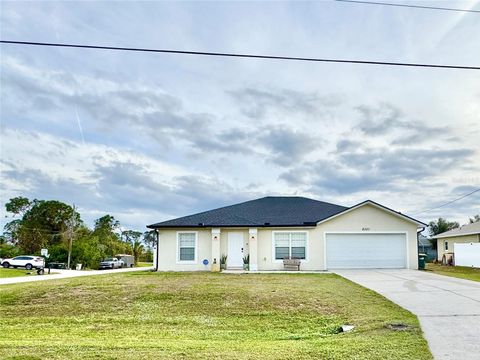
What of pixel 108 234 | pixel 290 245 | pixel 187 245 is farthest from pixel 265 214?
→ pixel 108 234

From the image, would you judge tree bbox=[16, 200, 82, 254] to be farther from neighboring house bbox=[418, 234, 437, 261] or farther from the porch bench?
neighboring house bbox=[418, 234, 437, 261]

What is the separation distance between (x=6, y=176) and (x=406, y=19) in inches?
859

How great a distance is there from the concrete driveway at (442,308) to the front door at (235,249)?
8.37m

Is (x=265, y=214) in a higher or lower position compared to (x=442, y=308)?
higher

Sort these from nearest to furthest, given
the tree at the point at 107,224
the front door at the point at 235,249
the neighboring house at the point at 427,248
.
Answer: the front door at the point at 235,249 < the neighboring house at the point at 427,248 < the tree at the point at 107,224

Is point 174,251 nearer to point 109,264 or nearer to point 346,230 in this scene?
point 346,230

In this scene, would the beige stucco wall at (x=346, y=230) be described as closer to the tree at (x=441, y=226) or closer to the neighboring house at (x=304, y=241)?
the neighboring house at (x=304, y=241)

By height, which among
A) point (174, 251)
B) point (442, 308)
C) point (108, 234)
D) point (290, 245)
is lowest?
point (442, 308)

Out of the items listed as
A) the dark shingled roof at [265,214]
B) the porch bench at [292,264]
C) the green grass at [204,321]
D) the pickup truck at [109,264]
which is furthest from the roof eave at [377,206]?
the pickup truck at [109,264]

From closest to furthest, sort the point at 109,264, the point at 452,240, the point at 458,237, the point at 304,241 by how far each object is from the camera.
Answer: the point at 304,241
the point at 458,237
the point at 452,240
the point at 109,264

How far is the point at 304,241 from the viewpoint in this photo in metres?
25.4

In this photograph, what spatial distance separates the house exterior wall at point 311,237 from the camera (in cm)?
2514

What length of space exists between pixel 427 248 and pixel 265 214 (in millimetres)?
28948

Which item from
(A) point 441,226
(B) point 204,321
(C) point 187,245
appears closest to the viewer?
(B) point 204,321
